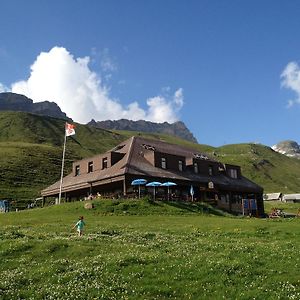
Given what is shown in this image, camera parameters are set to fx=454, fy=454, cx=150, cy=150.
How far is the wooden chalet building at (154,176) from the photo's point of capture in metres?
70.0

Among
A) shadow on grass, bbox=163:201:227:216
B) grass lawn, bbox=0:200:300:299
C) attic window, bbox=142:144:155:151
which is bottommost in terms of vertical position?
grass lawn, bbox=0:200:300:299

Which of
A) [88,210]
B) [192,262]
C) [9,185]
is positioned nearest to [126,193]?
[88,210]

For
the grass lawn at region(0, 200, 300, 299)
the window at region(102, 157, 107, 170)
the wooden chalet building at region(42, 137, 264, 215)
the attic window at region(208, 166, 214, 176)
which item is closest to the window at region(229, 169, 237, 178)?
the wooden chalet building at region(42, 137, 264, 215)

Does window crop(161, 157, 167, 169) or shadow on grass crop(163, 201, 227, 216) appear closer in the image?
shadow on grass crop(163, 201, 227, 216)

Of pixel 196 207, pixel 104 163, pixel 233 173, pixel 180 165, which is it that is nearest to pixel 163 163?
pixel 180 165

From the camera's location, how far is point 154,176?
69.8 meters

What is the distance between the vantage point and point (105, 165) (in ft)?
251

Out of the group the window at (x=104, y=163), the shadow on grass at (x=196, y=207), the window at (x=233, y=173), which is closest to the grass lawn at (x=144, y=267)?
the shadow on grass at (x=196, y=207)

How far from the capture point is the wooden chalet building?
2756 inches

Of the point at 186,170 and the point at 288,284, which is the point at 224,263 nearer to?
the point at 288,284

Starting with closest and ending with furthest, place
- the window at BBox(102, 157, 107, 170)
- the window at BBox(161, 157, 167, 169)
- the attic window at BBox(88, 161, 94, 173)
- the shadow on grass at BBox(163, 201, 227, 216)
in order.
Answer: the shadow on grass at BBox(163, 201, 227, 216) → the window at BBox(161, 157, 167, 169) → the window at BBox(102, 157, 107, 170) → the attic window at BBox(88, 161, 94, 173)

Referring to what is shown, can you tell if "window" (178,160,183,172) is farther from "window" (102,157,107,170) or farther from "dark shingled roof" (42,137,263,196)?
"window" (102,157,107,170)

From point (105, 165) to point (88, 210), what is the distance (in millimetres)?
19196

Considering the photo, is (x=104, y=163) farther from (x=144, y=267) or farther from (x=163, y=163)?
(x=144, y=267)
